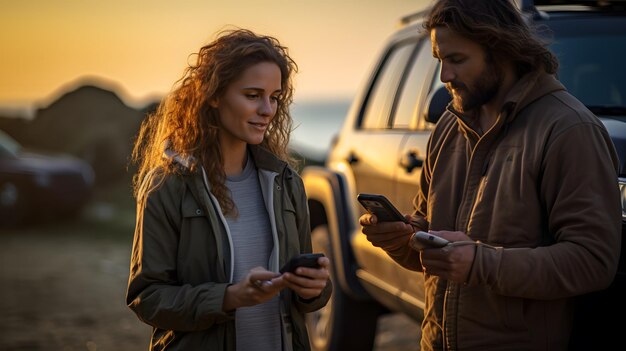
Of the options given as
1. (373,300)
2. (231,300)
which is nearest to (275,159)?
(231,300)

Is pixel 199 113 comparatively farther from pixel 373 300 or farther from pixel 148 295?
pixel 373 300

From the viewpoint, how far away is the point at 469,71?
345 cm

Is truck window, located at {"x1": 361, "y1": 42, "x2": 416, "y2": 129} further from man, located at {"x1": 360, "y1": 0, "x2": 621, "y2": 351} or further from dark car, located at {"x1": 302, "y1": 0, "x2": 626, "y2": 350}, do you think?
man, located at {"x1": 360, "y1": 0, "x2": 621, "y2": 351}

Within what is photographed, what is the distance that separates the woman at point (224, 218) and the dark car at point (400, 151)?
1.01m

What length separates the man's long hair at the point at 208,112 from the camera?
3391 millimetres

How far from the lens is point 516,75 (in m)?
3.50

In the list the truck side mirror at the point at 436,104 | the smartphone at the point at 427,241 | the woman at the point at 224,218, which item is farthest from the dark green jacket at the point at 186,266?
the truck side mirror at the point at 436,104

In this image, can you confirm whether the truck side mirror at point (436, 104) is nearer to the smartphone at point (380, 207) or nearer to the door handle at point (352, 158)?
the smartphone at point (380, 207)

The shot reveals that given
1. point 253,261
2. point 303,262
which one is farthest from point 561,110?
point 253,261

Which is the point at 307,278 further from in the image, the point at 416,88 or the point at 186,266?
the point at 416,88

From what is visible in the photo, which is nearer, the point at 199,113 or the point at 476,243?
the point at 476,243

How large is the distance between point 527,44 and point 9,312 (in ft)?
21.7

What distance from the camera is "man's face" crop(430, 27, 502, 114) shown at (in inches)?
136

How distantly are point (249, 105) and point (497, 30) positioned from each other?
82 centimetres
